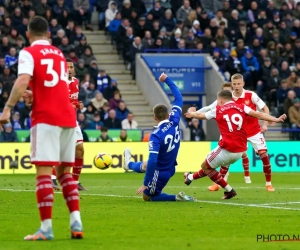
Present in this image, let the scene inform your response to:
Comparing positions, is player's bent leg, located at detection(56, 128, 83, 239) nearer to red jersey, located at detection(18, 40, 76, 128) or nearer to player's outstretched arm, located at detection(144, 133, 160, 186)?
red jersey, located at detection(18, 40, 76, 128)

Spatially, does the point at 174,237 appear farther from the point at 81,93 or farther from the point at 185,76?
the point at 185,76

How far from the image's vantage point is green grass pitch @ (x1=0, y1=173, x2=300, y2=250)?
9.13 meters

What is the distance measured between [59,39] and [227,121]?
56.6 ft

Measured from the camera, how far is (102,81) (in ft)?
107

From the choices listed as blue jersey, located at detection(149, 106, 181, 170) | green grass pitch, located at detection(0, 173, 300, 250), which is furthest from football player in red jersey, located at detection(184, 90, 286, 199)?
blue jersey, located at detection(149, 106, 181, 170)

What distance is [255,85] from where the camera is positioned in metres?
35.3

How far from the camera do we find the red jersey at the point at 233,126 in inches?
623

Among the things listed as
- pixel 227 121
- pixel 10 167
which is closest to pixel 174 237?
pixel 227 121

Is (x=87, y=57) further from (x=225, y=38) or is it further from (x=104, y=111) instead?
(x=225, y=38)

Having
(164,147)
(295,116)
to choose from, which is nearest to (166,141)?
(164,147)

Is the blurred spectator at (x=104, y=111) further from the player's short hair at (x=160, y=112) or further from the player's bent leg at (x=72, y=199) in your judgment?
the player's bent leg at (x=72, y=199)

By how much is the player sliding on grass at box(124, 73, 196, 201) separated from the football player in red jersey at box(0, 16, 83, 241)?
449 cm

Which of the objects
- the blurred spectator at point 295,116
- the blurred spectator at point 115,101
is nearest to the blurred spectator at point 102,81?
the blurred spectator at point 115,101

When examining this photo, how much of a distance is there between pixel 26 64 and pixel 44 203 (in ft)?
4.75
